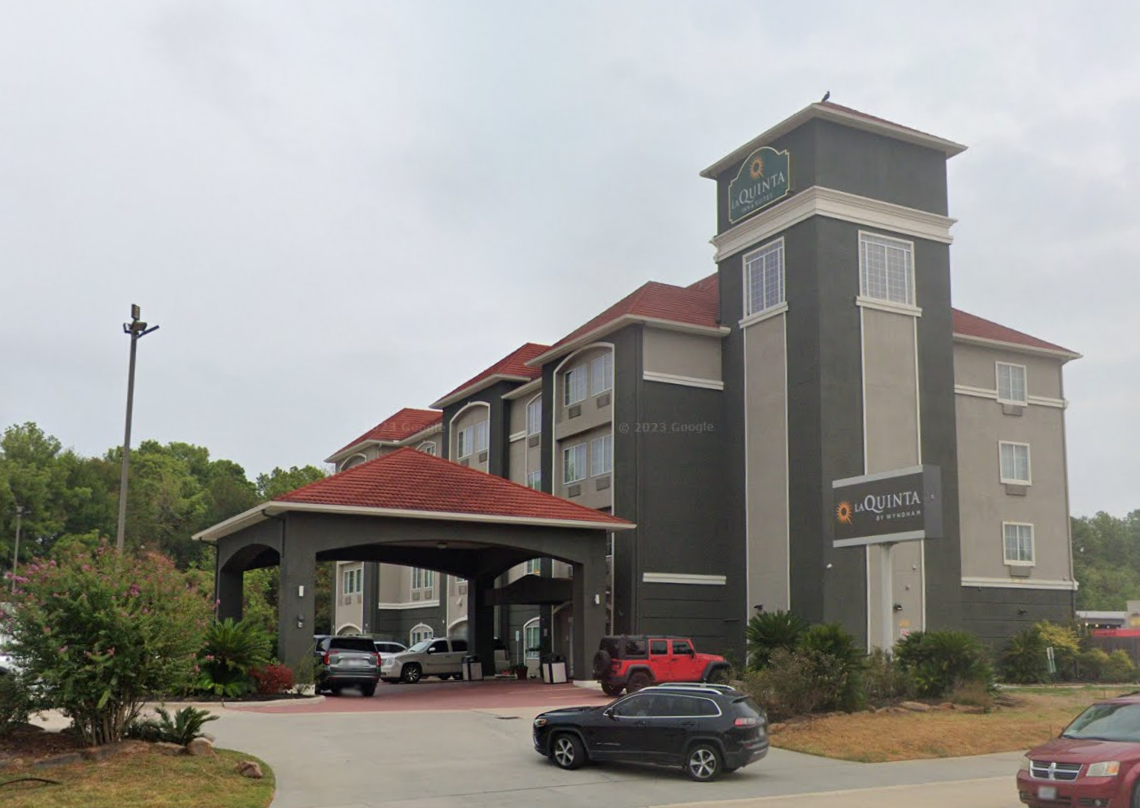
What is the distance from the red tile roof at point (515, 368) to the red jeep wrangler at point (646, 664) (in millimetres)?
18142

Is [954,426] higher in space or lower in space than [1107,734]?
higher

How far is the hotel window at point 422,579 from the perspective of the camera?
186ft

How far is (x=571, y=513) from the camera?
3638 centimetres

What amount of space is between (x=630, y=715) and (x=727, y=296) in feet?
81.4

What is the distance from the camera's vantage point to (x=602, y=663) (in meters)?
31.7

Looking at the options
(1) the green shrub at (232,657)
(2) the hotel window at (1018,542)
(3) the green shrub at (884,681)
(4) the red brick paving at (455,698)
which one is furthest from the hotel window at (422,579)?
(3) the green shrub at (884,681)

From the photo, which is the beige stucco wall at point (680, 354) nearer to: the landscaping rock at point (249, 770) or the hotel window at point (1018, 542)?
the hotel window at point (1018, 542)

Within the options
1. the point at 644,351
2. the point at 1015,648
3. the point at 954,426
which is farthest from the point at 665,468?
the point at 1015,648

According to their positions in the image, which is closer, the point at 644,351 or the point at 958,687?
the point at 958,687

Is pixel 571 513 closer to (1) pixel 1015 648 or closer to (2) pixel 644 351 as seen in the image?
(2) pixel 644 351

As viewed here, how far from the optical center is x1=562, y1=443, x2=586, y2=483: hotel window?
4331 cm

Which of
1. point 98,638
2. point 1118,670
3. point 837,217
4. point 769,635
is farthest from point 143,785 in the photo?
point 1118,670

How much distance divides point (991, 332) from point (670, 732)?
101 ft

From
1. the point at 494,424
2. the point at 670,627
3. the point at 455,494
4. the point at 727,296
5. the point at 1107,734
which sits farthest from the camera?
the point at 494,424
